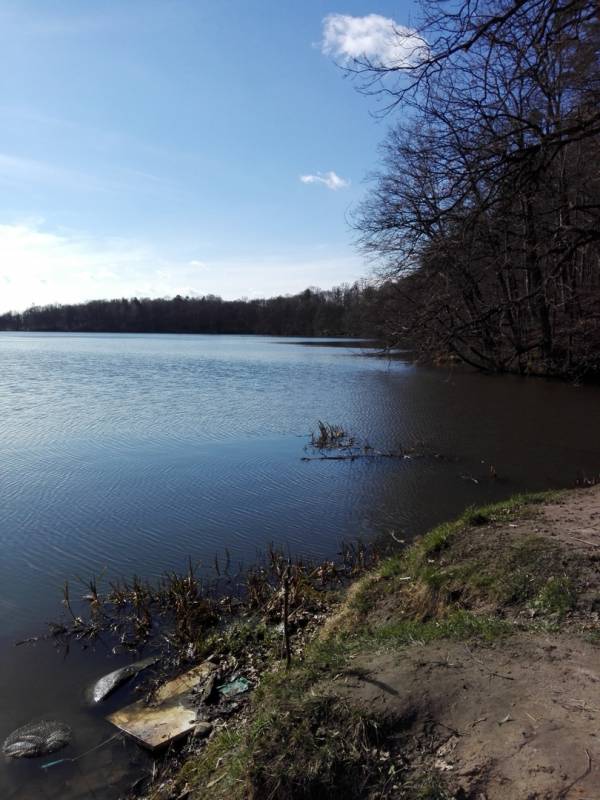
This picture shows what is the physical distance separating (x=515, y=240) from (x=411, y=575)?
480 cm

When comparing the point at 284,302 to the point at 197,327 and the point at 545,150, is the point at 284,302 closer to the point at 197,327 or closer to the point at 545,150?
the point at 197,327

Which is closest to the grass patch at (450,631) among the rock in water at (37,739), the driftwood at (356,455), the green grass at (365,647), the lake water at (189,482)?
the green grass at (365,647)

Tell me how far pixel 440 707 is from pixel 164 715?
7.08ft

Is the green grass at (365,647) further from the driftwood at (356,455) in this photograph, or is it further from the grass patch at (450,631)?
the driftwood at (356,455)

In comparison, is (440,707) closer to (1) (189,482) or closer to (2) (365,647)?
(2) (365,647)

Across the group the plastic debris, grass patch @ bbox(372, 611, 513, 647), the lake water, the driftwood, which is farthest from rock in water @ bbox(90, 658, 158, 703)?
the driftwood

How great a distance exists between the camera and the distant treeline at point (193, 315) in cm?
10512

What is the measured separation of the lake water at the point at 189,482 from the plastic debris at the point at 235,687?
746mm

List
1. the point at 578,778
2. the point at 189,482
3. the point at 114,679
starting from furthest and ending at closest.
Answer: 1. the point at 189,482
2. the point at 114,679
3. the point at 578,778

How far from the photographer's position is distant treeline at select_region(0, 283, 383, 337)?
Answer: 105125 mm

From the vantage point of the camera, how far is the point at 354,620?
16.4 ft

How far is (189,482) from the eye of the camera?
33.7ft

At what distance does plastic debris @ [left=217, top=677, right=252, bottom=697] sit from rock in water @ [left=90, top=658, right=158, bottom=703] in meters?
0.83

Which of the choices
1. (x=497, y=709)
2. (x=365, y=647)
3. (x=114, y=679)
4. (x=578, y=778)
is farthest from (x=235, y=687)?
(x=578, y=778)
